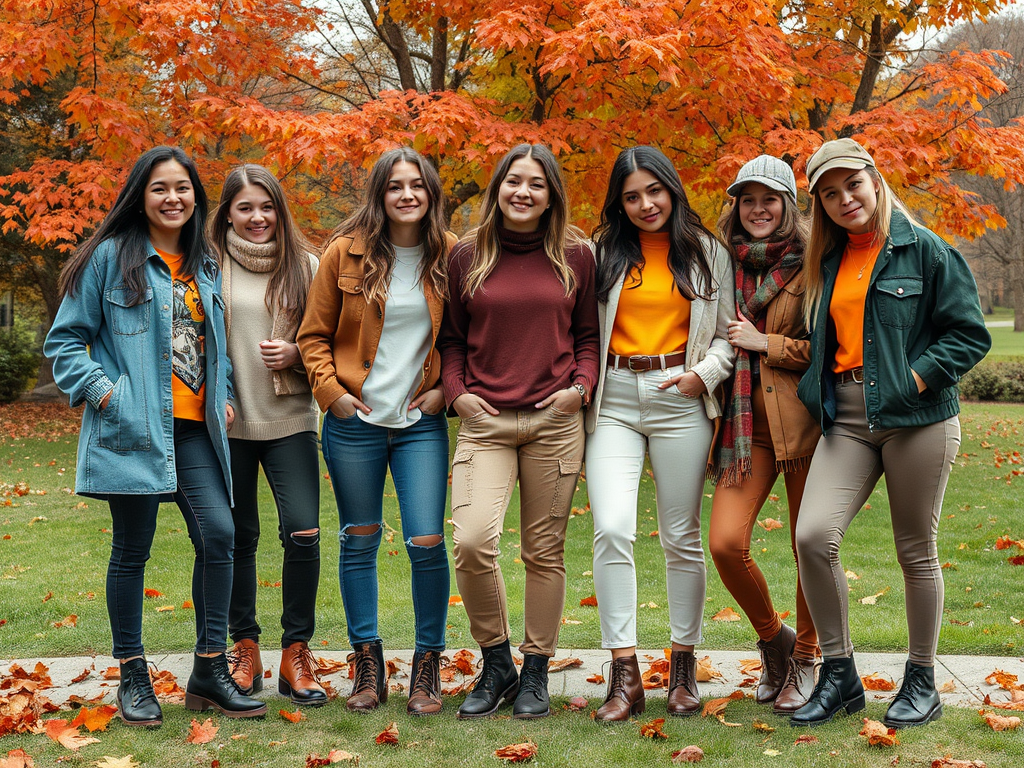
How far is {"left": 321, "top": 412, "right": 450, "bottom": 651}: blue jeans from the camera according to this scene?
150 inches

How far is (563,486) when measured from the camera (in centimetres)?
378

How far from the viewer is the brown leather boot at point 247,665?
13.1ft

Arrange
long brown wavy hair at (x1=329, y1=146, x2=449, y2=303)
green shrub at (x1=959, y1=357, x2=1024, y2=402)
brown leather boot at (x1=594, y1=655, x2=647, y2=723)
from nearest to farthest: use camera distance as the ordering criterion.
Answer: brown leather boot at (x1=594, y1=655, x2=647, y2=723) < long brown wavy hair at (x1=329, y1=146, x2=449, y2=303) < green shrub at (x1=959, y1=357, x2=1024, y2=402)

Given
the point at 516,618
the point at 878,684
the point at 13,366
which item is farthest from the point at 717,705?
the point at 13,366

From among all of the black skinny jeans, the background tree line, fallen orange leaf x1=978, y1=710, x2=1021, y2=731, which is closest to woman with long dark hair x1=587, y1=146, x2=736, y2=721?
fallen orange leaf x1=978, y1=710, x2=1021, y2=731

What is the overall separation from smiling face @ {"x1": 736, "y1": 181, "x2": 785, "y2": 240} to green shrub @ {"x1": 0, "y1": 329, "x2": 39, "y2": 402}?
19.9 meters

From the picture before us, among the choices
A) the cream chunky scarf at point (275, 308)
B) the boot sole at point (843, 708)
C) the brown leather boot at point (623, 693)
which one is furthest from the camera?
the cream chunky scarf at point (275, 308)

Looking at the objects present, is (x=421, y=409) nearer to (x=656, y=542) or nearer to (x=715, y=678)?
(x=715, y=678)

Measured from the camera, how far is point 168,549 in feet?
23.9

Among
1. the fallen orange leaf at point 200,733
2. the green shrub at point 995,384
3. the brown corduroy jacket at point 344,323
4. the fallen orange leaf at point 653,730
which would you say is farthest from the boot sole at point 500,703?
the green shrub at point 995,384

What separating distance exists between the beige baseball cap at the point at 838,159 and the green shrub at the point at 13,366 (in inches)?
797

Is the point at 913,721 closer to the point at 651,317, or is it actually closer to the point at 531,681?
the point at 531,681

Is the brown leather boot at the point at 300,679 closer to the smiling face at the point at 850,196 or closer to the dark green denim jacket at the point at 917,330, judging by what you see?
the dark green denim jacket at the point at 917,330

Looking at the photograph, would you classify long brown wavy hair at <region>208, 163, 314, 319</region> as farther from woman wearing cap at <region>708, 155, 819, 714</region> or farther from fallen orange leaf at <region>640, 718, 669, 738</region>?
fallen orange leaf at <region>640, 718, 669, 738</region>
